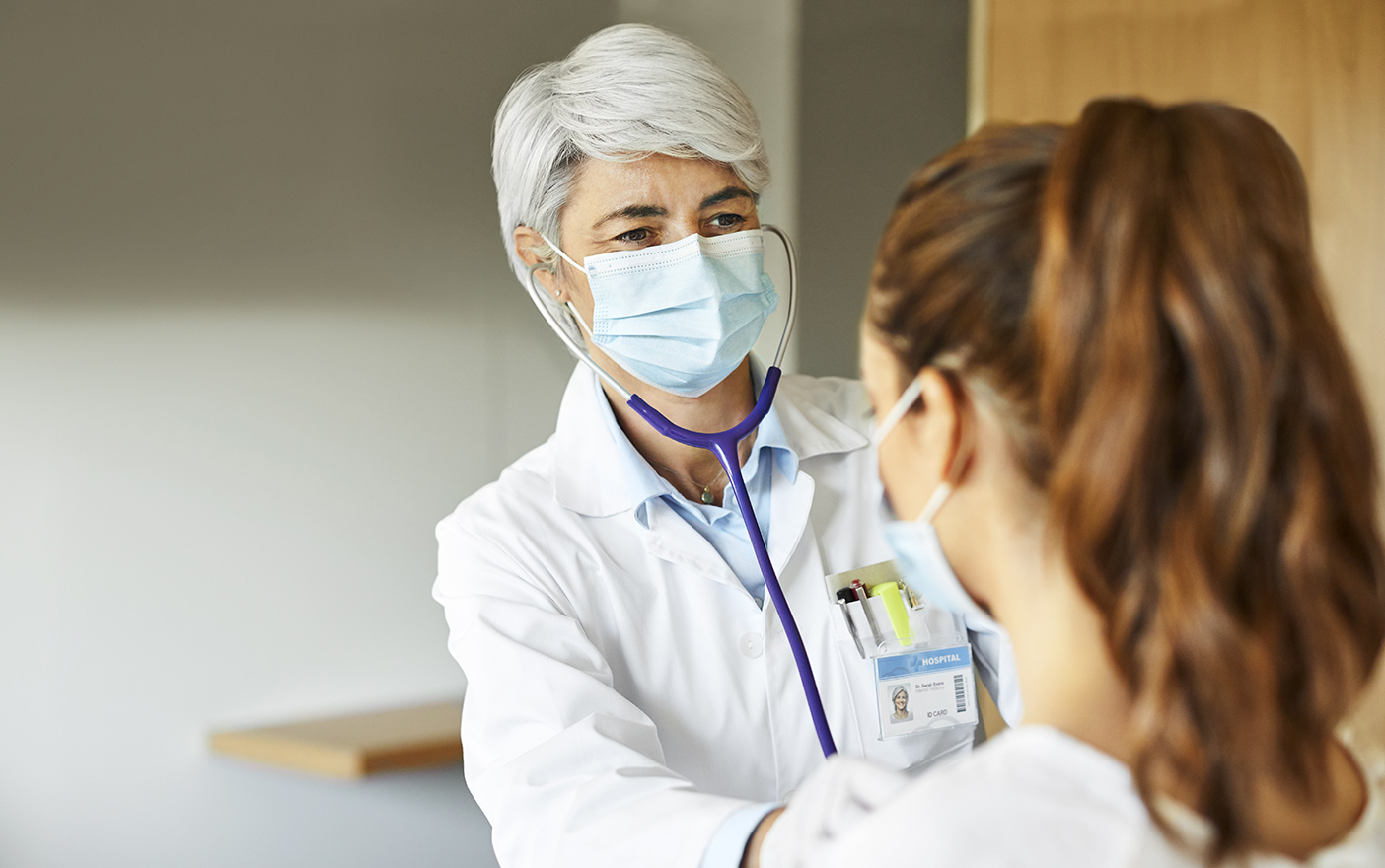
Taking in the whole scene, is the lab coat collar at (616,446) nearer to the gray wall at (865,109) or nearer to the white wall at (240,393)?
the white wall at (240,393)

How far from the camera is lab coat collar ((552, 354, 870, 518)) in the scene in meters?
1.29

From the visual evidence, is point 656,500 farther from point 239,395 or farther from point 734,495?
point 239,395

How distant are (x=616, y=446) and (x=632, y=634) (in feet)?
0.71

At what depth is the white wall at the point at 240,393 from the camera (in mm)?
2223

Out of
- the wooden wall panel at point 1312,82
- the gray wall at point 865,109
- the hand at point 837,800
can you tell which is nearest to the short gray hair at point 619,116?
the hand at point 837,800

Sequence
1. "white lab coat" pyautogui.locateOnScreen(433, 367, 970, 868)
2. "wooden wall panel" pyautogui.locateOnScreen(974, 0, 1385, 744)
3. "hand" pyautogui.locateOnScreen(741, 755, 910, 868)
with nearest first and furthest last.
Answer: "hand" pyautogui.locateOnScreen(741, 755, 910, 868), "white lab coat" pyautogui.locateOnScreen(433, 367, 970, 868), "wooden wall panel" pyautogui.locateOnScreen(974, 0, 1385, 744)

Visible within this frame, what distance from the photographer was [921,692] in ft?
4.16

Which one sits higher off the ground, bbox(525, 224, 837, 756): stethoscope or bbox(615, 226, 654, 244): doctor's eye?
bbox(615, 226, 654, 244): doctor's eye

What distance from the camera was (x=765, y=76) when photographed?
10.1ft

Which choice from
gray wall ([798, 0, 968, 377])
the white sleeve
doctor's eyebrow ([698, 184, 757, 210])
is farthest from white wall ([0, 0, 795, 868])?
doctor's eyebrow ([698, 184, 757, 210])

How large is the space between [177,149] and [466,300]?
712mm

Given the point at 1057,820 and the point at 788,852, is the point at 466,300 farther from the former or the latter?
the point at 1057,820

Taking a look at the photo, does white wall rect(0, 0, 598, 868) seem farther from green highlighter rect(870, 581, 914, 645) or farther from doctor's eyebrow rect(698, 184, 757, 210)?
green highlighter rect(870, 581, 914, 645)

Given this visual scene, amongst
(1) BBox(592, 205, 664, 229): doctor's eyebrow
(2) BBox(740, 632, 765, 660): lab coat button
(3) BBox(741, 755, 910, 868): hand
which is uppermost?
(1) BBox(592, 205, 664, 229): doctor's eyebrow
